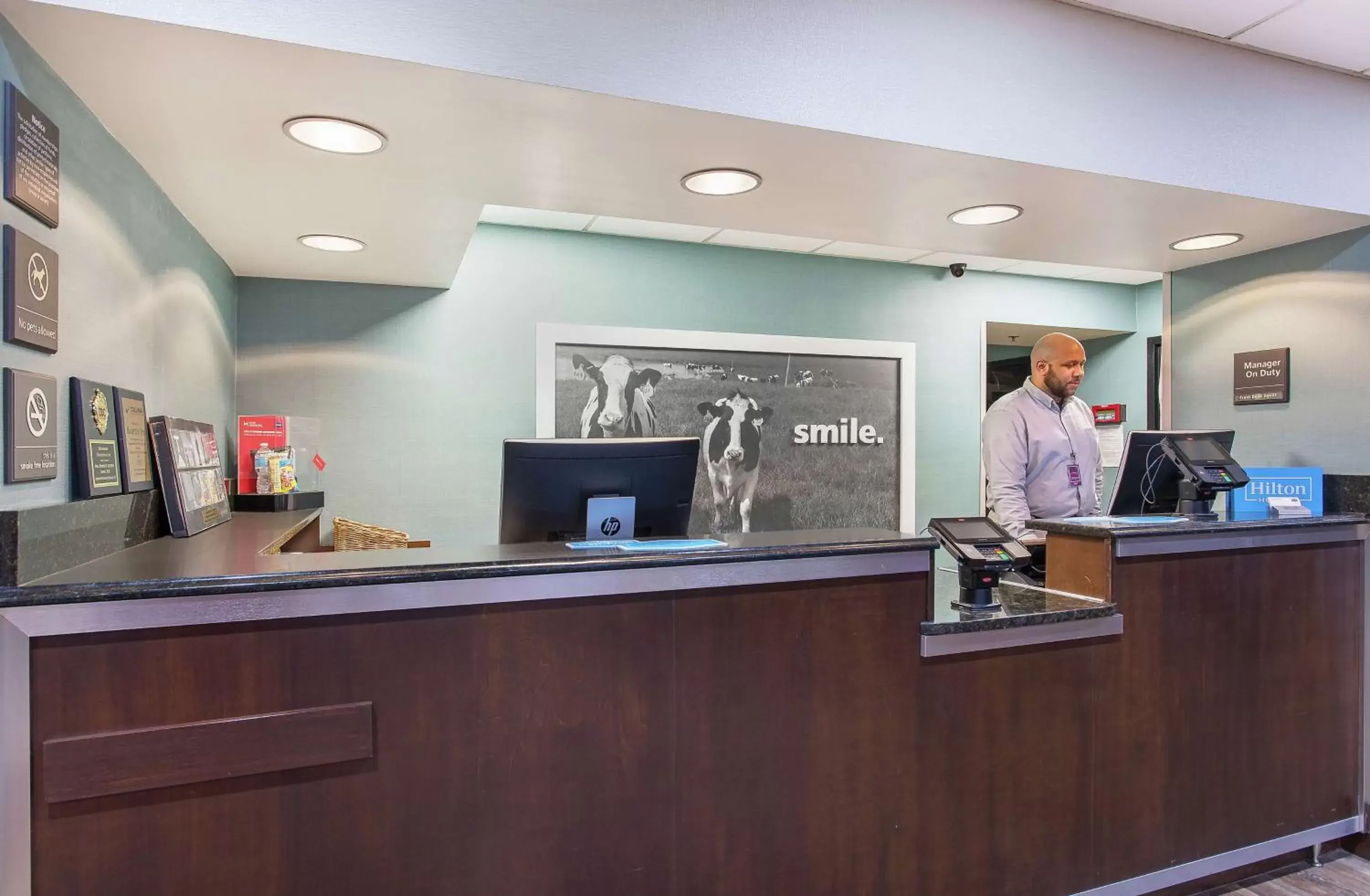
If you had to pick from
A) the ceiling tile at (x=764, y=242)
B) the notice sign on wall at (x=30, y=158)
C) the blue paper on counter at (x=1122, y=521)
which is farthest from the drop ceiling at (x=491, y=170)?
the ceiling tile at (x=764, y=242)

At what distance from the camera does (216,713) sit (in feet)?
5.03

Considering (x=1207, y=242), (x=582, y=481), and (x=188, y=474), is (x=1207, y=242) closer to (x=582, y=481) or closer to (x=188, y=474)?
(x=582, y=481)

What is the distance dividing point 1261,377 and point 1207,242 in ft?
2.33

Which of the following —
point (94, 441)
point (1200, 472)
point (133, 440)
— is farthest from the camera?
point (1200, 472)

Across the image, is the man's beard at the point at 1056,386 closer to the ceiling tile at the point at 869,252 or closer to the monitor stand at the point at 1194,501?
the monitor stand at the point at 1194,501

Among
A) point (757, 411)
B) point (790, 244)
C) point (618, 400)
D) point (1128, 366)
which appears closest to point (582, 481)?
point (618, 400)

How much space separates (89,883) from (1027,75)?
3.14 metres

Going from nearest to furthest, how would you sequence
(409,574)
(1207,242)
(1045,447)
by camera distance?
1. (409,574)
2. (1207,242)
3. (1045,447)

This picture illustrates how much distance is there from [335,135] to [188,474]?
1.37 m

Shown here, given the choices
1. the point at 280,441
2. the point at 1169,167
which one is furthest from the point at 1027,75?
the point at 280,441

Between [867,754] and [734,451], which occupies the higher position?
[734,451]

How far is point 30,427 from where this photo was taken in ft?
5.51

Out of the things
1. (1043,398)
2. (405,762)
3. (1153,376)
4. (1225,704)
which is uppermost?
(1153,376)

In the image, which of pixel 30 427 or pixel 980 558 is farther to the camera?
pixel 980 558
